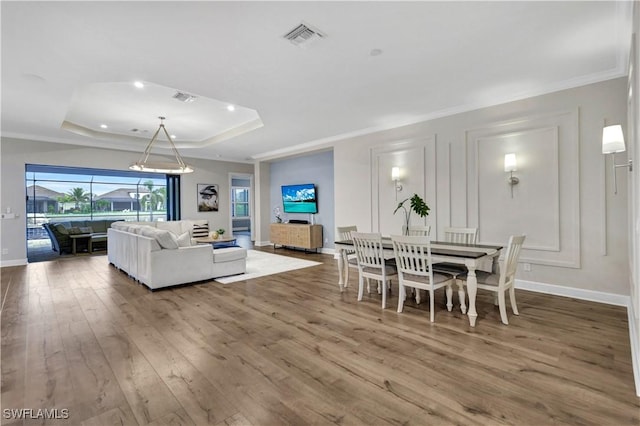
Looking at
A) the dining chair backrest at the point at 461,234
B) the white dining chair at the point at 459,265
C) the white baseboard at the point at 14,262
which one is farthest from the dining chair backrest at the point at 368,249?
the white baseboard at the point at 14,262

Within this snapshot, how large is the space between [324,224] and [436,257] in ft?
16.3

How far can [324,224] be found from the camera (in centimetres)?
815

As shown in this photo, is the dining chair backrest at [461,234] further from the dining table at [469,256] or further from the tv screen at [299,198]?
the tv screen at [299,198]

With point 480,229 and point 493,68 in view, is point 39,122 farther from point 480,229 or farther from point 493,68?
point 480,229

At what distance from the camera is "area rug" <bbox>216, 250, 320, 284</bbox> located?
17.2 ft

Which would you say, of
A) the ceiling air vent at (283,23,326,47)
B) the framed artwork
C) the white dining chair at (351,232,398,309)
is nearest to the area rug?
the white dining chair at (351,232,398,309)

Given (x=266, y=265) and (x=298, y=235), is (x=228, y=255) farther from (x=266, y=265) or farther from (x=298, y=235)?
(x=298, y=235)

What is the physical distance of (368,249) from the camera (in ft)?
12.3

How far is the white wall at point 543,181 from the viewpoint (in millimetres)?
3705

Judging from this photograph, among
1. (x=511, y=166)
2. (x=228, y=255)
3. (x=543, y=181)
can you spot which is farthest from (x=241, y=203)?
(x=543, y=181)

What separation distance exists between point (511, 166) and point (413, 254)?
87.5 inches

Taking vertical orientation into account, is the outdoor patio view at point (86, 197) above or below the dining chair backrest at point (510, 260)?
above

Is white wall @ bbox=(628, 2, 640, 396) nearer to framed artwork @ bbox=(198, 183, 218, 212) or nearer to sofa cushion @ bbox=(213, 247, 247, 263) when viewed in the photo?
sofa cushion @ bbox=(213, 247, 247, 263)

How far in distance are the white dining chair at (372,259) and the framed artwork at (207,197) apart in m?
6.69
